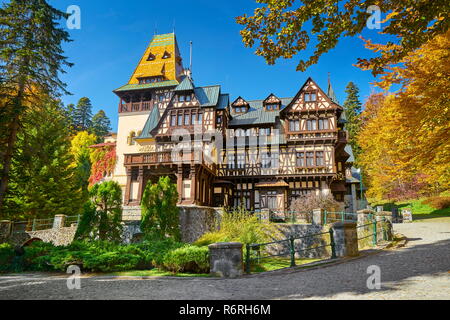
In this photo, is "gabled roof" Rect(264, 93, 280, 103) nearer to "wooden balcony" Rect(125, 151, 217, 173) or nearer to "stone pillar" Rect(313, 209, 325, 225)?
"wooden balcony" Rect(125, 151, 217, 173)

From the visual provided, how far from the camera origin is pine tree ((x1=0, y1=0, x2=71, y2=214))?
1405cm

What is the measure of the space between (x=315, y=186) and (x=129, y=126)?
22303 mm

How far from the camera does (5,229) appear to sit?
19016 mm

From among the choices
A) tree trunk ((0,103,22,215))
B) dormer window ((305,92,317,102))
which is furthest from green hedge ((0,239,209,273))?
dormer window ((305,92,317,102))

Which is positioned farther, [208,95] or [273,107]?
[273,107]

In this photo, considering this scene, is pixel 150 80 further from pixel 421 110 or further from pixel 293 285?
pixel 293 285

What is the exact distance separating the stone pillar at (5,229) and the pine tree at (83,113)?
53.3 meters

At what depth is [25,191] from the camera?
21.8 metres

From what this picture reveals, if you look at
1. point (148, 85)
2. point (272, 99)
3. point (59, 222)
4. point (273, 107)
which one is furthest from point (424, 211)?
point (59, 222)

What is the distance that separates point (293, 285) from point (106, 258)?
6.82 m

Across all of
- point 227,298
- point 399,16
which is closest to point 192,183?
point 227,298

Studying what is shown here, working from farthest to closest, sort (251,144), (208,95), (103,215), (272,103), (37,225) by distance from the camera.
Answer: (272,103)
(208,95)
(251,144)
(37,225)
(103,215)

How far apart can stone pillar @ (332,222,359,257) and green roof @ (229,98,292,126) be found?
18.3 meters

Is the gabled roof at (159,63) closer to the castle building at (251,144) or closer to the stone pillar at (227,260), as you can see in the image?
the castle building at (251,144)
